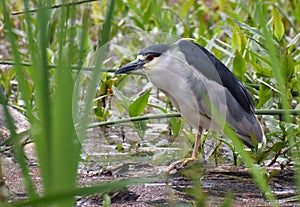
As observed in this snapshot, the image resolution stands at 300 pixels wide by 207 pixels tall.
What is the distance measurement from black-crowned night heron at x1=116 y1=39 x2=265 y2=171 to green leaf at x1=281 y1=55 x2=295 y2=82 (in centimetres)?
21

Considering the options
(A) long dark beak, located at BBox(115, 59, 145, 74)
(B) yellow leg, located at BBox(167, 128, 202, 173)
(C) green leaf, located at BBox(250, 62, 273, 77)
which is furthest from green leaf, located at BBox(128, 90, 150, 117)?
(C) green leaf, located at BBox(250, 62, 273, 77)

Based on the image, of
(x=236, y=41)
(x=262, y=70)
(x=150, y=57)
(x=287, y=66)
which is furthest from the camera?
(x=236, y=41)

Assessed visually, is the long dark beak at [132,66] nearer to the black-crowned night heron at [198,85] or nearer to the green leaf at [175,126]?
the black-crowned night heron at [198,85]

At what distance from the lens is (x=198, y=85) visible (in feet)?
12.4

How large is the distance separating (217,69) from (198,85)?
15 cm

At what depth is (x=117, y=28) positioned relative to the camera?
5.62 meters

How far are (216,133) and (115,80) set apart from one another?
2.51 ft

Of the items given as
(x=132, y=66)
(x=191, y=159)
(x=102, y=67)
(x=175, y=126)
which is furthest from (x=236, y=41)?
A: (x=191, y=159)

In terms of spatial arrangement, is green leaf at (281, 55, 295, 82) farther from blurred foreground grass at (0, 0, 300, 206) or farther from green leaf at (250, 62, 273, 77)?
green leaf at (250, 62, 273, 77)

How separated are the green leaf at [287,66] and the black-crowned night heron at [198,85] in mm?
208

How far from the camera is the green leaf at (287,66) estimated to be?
3.46m

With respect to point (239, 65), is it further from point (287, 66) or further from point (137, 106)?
point (137, 106)

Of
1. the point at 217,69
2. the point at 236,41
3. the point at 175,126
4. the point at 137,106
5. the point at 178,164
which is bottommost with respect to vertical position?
the point at 178,164

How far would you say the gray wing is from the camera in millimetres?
3609
